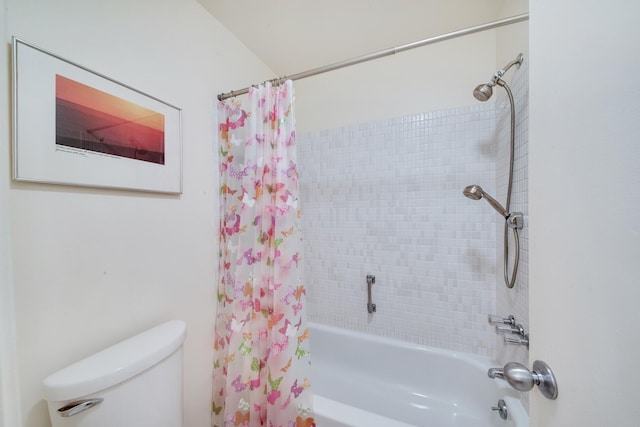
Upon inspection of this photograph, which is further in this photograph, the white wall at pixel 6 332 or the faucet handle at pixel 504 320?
the faucet handle at pixel 504 320

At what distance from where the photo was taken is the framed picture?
651 millimetres

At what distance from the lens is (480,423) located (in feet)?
4.19

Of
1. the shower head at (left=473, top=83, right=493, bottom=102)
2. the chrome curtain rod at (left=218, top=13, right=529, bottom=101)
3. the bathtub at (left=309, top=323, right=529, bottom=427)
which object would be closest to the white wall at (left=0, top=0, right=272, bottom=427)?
the chrome curtain rod at (left=218, top=13, right=529, bottom=101)

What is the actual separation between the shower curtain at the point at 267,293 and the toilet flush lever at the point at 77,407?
549 mm

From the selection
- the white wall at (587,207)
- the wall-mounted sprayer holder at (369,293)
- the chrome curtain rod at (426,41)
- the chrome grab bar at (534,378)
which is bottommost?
the wall-mounted sprayer holder at (369,293)

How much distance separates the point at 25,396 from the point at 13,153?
684 mm

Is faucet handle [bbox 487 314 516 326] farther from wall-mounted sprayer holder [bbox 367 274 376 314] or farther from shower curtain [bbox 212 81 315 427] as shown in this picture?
shower curtain [bbox 212 81 315 427]

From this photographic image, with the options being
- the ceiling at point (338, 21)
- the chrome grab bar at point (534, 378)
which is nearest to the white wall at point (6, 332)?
the chrome grab bar at point (534, 378)

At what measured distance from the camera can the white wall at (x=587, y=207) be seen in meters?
0.30

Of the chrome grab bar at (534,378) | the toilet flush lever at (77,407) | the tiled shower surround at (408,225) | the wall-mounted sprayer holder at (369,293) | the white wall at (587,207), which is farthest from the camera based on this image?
the wall-mounted sprayer holder at (369,293)

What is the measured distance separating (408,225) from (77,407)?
1635 mm

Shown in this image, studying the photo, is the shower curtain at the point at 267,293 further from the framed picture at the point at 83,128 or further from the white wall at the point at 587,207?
the white wall at the point at 587,207

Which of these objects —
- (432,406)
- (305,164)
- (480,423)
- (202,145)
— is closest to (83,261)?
(202,145)

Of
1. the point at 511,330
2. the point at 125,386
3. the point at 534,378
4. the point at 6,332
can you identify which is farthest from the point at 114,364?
the point at 511,330
